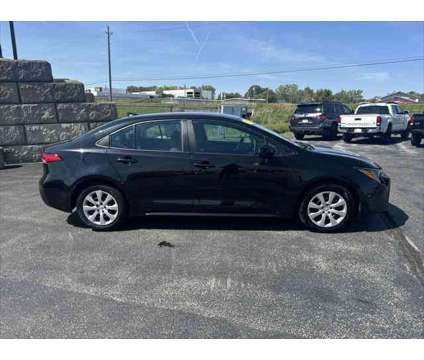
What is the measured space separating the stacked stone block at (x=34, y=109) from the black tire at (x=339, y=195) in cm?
771

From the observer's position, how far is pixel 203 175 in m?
4.17

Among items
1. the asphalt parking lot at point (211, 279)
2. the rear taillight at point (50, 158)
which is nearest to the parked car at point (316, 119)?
the asphalt parking lot at point (211, 279)

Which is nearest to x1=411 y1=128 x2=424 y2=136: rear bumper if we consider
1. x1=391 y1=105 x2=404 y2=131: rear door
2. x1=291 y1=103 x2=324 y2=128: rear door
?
x1=391 y1=105 x2=404 y2=131: rear door

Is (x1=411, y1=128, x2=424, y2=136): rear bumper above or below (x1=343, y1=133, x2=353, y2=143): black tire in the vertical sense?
above

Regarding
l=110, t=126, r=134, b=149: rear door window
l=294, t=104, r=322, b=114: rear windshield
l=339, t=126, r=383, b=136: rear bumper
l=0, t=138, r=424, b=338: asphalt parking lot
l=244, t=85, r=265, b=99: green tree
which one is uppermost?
l=244, t=85, r=265, b=99: green tree

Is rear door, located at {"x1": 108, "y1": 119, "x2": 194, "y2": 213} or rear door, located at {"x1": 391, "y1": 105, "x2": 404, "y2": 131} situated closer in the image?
rear door, located at {"x1": 108, "y1": 119, "x2": 194, "y2": 213}

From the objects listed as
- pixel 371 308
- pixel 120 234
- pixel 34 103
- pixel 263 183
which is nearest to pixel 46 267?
pixel 120 234

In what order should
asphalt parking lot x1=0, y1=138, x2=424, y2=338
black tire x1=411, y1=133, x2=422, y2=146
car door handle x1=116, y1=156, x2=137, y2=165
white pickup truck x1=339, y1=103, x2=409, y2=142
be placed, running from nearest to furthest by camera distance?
1. asphalt parking lot x1=0, y1=138, x2=424, y2=338
2. car door handle x1=116, y1=156, x2=137, y2=165
3. black tire x1=411, y1=133, x2=422, y2=146
4. white pickup truck x1=339, y1=103, x2=409, y2=142

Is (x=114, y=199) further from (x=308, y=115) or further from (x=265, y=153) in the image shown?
(x=308, y=115)

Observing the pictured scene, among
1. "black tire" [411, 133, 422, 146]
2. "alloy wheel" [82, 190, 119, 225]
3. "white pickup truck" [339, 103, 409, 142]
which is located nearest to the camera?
"alloy wheel" [82, 190, 119, 225]

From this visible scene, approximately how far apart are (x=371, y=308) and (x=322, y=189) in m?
1.77

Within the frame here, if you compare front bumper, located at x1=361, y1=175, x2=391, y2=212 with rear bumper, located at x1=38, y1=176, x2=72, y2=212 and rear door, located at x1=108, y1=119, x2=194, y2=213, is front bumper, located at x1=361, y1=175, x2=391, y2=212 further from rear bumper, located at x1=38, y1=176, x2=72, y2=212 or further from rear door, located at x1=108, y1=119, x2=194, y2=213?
rear bumper, located at x1=38, y1=176, x2=72, y2=212

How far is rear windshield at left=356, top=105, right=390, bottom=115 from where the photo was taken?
15266mm

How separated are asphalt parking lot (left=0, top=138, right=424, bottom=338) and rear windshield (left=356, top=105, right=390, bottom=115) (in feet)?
39.2
